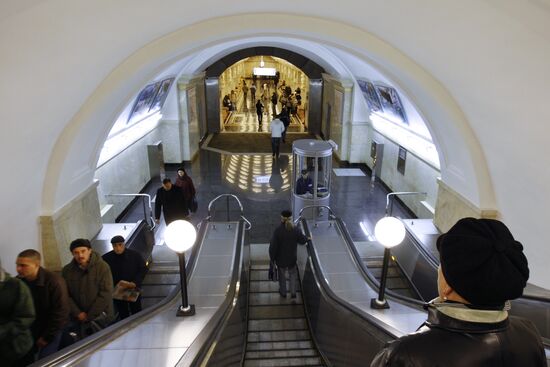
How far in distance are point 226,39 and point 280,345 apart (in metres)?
4.57

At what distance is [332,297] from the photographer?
4.22 metres

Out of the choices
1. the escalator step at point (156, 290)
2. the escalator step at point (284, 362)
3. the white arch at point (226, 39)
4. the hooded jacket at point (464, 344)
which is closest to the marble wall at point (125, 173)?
the white arch at point (226, 39)

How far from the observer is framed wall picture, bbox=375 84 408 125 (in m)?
8.72

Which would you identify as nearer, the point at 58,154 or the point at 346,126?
the point at 58,154

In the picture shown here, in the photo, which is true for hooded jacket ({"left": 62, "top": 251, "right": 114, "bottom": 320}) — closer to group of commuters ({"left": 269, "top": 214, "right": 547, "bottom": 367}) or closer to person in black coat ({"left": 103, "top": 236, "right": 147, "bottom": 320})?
person in black coat ({"left": 103, "top": 236, "right": 147, "bottom": 320})

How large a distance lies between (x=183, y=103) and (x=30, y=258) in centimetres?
984

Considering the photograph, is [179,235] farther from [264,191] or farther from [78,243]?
[264,191]

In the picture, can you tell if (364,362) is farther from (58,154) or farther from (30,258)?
(58,154)

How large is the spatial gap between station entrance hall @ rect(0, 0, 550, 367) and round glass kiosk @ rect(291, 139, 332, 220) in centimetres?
4

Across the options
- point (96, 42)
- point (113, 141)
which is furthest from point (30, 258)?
point (113, 141)

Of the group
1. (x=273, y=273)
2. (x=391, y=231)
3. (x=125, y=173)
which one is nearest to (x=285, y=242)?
(x=273, y=273)

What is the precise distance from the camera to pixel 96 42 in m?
3.74

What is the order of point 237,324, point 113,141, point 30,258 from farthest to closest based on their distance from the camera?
point 113,141
point 237,324
point 30,258

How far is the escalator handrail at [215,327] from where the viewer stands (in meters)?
2.74
